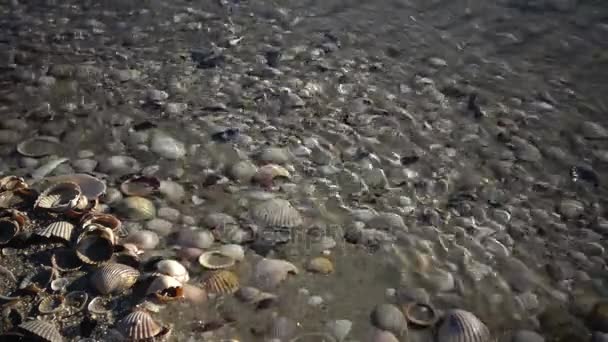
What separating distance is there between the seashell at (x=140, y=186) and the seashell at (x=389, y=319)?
63.5 inches

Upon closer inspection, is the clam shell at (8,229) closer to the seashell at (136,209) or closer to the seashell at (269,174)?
the seashell at (136,209)

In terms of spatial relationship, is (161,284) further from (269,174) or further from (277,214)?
(269,174)

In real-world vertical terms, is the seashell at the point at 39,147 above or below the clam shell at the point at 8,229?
above

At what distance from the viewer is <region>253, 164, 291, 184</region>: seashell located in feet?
13.5

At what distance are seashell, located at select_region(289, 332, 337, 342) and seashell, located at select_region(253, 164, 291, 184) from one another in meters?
1.19

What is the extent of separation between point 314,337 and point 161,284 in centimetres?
83

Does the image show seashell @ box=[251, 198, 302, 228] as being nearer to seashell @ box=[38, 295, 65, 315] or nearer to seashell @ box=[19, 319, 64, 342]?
seashell @ box=[38, 295, 65, 315]

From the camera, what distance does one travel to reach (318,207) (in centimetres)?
397

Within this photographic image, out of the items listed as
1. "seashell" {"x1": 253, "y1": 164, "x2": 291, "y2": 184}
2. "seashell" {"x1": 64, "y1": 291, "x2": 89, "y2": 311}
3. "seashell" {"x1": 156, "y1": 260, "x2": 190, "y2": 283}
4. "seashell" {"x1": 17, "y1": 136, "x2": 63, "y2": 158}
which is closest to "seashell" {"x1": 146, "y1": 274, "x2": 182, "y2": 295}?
"seashell" {"x1": 156, "y1": 260, "x2": 190, "y2": 283}

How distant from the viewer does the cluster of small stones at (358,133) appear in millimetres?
3570

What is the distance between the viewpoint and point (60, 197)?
3822 mm

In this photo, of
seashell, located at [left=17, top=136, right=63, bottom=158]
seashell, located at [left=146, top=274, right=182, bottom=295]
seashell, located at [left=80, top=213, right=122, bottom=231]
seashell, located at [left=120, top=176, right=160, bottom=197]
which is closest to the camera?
seashell, located at [left=146, top=274, right=182, bottom=295]

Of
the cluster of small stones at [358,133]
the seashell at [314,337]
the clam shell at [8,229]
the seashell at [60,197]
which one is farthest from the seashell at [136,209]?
the seashell at [314,337]

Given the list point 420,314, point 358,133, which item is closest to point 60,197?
point 358,133
